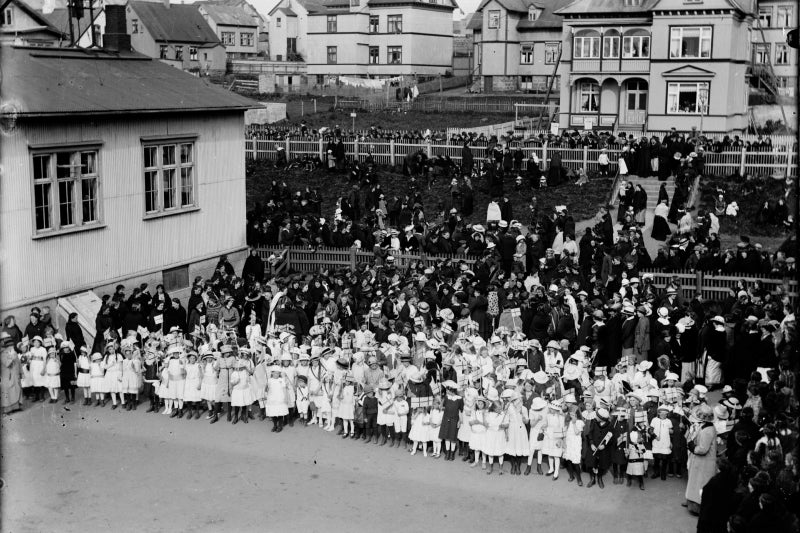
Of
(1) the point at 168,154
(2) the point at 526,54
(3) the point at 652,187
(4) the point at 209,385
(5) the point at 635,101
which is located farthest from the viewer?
(2) the point at 526,54

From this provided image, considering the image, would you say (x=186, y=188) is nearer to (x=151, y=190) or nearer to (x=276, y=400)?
(x=151, y=190)

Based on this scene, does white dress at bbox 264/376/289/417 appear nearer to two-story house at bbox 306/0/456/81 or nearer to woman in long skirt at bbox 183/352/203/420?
woman in long skirt at bbox 183/352/203/420

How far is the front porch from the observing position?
172ft

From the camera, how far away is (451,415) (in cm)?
1642

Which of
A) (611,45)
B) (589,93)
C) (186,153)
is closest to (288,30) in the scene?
(589,93)

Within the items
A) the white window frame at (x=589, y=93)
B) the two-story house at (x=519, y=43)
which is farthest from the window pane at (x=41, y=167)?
the two-story house at (x=519, y=43)

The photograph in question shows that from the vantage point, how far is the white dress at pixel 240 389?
18.1 metres

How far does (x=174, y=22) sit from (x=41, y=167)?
218 feet

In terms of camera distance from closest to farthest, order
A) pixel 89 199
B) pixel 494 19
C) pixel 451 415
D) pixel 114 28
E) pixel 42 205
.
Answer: pixel 451 415 → pixel 42 205 → pixel 89 199 → pixel 114 28 → pixel 494 19

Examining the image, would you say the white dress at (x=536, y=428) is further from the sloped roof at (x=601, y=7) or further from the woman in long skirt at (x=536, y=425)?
the sloped roof at (x=601, y=7)

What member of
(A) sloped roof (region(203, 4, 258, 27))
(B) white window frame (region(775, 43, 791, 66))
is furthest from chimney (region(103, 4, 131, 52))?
(A) sloped roof (region(203, 4, 258, 27))

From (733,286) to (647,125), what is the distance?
28.5 meters

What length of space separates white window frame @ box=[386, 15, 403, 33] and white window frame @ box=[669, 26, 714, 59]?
34.7 meters

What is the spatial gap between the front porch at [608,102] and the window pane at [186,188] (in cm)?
3027
